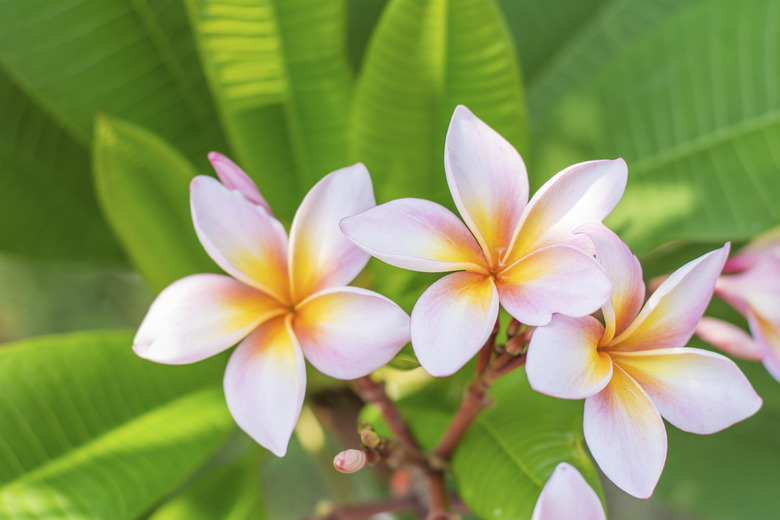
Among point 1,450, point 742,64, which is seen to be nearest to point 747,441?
point 742,64

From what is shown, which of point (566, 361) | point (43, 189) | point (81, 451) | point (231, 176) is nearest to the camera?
point (566, 361)

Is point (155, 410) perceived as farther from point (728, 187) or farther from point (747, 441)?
point (747, 441)

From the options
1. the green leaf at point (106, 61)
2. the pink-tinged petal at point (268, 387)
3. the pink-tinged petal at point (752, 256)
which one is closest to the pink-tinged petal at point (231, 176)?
the pink-tinged petal at point (268, 387)

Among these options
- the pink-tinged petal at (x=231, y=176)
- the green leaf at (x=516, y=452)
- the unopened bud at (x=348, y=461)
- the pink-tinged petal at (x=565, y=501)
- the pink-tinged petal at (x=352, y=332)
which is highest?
the pink-tinged petal at (x=231, y=176)

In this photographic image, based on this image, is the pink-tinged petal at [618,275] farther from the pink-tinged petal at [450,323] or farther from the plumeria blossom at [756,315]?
the plumeria blossom at [756,315]

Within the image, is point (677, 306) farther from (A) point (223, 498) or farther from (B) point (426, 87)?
(A) point (223, 498)

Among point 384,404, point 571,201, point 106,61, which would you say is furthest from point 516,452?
point 106,61
